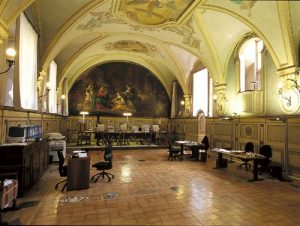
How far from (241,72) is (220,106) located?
1.81 meters

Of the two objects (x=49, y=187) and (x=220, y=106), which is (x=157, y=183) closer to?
(x=49, y=187)

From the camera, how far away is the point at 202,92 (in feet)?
43.8

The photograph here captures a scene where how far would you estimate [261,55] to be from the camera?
27.8 feet

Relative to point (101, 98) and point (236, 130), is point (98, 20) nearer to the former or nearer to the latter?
point (236, 130)

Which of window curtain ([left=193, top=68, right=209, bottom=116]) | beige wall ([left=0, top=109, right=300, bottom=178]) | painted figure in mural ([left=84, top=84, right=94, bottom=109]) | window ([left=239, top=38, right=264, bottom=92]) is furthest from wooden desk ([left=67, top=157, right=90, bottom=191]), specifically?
painted figure in mural ([left=84, top=84, right=94, bottom=109])

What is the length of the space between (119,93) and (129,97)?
32.8 inches

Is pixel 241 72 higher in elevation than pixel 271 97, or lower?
higher

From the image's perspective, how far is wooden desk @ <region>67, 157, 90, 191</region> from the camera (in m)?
5.32

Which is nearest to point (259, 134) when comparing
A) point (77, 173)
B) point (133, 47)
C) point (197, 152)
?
point (197, 152)

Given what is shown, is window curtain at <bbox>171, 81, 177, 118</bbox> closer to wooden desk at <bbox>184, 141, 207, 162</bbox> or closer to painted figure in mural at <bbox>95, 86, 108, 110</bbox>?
painted figure in mural at <bbox>95, 86, 108, 110</bbox>

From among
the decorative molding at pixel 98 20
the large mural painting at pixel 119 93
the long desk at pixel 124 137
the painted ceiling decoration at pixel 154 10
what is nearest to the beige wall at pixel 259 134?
the long desk at pixel 124 137

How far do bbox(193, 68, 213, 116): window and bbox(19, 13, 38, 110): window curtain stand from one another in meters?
8.87

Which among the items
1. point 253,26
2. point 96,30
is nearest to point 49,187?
point 96,30

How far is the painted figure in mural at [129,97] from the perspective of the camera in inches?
663
